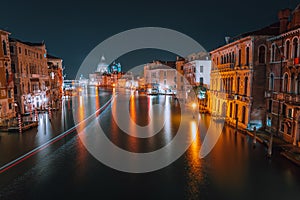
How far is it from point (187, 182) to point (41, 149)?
521 inches

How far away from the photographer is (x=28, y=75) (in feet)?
124

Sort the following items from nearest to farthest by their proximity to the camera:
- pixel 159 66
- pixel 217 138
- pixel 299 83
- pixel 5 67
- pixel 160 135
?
pixel 299 83 → pixel 217 138 → pixel 160 135 → pixel 5 67 → pixel 159 66

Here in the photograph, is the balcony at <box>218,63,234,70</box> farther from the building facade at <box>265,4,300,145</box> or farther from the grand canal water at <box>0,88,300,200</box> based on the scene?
the grand canal water at <box>0,88,300,200</box>

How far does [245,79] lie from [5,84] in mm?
31685

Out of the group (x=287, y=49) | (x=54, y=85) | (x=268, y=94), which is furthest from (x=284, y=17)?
(x=54, y=85)

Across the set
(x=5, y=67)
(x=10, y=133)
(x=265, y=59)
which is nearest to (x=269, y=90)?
(x=265, y=59)

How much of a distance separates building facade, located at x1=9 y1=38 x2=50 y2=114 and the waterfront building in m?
35.3

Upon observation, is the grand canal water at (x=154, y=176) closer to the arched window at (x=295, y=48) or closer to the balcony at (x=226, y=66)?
the arched window at (x=295, y=48)

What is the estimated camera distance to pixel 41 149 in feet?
61.6

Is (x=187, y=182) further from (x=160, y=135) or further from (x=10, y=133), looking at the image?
(x=10, y=133)

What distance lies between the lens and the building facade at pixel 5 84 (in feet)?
93.7

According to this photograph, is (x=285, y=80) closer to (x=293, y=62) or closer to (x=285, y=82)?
(x=285, y=82)

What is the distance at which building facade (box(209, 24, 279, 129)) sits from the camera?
24.0m

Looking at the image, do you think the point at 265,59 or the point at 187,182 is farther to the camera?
the point at 265,59
